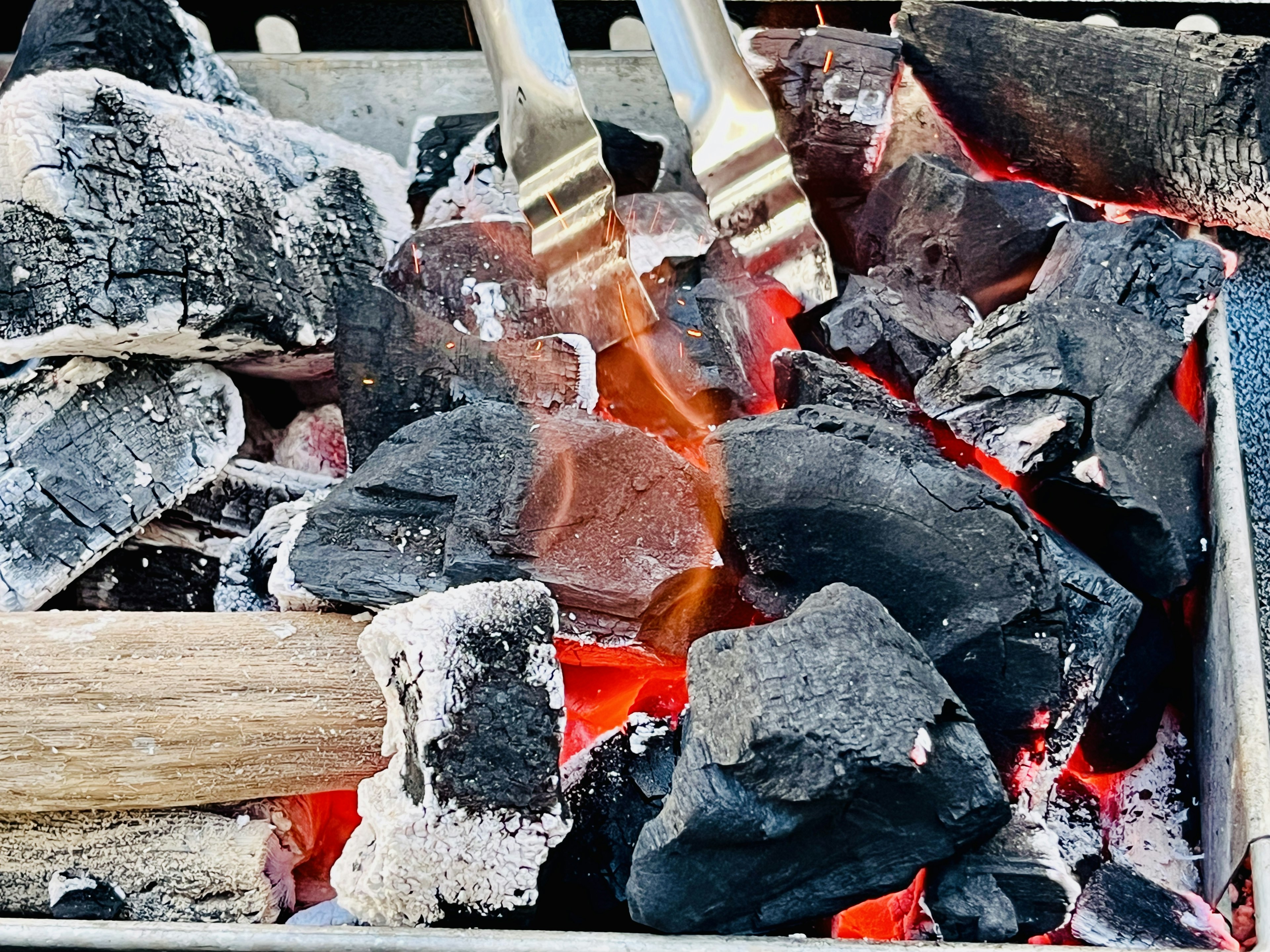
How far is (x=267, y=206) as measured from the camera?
1.46 m

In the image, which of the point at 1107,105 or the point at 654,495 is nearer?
the point at 654,495

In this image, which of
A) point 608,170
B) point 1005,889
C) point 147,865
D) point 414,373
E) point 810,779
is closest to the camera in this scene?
point 810,779

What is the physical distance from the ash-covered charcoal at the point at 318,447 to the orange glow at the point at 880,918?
0.87m

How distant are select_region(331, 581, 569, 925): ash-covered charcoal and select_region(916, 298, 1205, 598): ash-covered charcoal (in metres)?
0.57

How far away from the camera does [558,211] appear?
1538 millimetres

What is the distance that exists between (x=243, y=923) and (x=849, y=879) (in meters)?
0.56

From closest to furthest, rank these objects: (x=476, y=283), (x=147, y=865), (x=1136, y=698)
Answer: (x=147, y=865) → (x=1136, y=698) → (x=476, y=283)

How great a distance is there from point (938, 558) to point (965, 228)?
24.2 inches

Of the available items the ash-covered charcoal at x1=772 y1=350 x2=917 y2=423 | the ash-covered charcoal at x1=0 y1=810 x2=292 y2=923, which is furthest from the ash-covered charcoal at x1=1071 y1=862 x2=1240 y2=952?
the ash-covered charcoal at x1=0 y1=810 x2=292 y2=923

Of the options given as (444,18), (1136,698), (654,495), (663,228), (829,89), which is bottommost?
(1136,698)

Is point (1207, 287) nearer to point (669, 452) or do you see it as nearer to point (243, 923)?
point (669, 452)

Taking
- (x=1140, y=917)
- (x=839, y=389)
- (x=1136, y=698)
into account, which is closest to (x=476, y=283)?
(x=839, y=389)

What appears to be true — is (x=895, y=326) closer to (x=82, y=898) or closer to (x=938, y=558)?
(x=938, y=558)

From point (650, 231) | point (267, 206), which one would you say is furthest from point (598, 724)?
point (267, 206)
